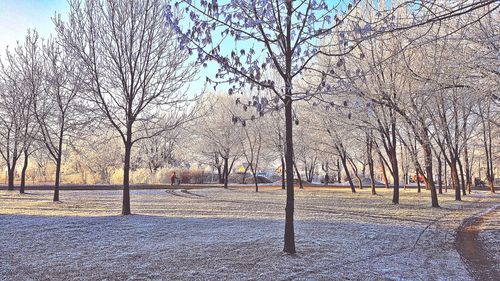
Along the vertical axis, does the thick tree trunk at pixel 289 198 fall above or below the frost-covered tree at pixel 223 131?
below

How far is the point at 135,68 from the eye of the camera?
540 inches

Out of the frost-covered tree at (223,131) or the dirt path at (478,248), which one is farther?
the frost-covered tree at (223,131)

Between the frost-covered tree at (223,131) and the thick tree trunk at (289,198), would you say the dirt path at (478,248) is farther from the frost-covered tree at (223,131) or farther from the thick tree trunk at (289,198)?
the frost-covered tree at (223,131)

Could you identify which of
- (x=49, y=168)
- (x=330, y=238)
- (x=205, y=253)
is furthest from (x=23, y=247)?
(x=49, y=168)

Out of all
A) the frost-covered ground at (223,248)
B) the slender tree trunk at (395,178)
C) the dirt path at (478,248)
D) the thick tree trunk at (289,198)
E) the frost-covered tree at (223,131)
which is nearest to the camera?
the frost-covered ground at (223,248)

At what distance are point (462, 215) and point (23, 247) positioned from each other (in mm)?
13776

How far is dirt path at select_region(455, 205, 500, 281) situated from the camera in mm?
6305

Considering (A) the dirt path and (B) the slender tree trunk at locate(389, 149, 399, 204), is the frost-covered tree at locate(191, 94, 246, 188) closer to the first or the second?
(B) the slender tree trunk at locate(389, 149, 399, 204)

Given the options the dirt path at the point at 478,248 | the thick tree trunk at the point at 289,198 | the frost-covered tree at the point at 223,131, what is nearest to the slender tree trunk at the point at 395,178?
the dirt path at the point at 478,248

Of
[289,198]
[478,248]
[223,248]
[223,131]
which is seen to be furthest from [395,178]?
[223,131]

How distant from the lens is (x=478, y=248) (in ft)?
26.7

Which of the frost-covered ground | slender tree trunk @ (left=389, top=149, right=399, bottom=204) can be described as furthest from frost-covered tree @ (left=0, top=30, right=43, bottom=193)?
slender tree trunk @ (left=389, top=149, right=399, bottom=204)

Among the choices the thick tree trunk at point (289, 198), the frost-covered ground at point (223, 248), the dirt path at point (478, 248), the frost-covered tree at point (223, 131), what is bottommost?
the dirt path at point (478, 248)

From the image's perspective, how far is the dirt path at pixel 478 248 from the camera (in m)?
6.30
